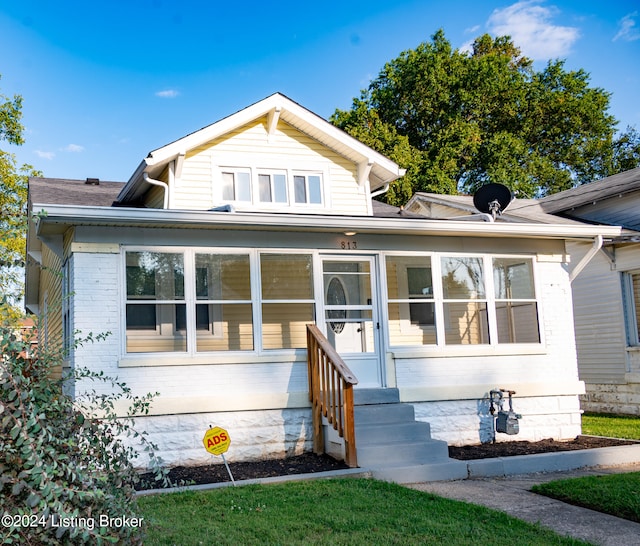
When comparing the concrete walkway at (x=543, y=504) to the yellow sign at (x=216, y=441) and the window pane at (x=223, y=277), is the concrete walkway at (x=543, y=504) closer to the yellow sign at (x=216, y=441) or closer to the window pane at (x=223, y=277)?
the yellow sign at (x=216, y=441)

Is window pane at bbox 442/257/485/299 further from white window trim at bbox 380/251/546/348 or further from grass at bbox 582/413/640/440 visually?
grass at bbox 582/413/640/440

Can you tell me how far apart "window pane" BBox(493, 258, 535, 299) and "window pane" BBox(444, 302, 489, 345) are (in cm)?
47

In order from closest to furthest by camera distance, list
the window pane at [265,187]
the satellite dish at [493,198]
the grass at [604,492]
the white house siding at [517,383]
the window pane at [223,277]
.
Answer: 1. the grass at [604,492]
2. the window pane at [223,277]
3. the white house siding at [517,383]
4. the satellite dish at [493,198]
5. the window pane at [265,187]

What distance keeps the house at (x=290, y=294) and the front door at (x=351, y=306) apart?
0.02 meters

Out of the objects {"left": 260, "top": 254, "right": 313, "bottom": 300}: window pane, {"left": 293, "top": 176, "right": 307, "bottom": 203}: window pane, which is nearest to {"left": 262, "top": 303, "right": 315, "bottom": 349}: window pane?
{"left": 260, "top": 254, "right": 313, "bottom": 300}: window pane

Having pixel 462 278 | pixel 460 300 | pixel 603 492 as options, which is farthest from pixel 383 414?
pixel 603 492

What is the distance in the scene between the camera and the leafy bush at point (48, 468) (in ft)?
10.5

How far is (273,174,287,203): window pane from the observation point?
1161 cm

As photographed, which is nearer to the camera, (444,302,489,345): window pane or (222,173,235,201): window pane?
(444,302,489,345): window pane

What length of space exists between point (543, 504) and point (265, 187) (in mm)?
6811

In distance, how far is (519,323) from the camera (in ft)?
35.3

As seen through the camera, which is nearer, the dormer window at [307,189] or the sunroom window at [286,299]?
the sunroom window at [286,299]

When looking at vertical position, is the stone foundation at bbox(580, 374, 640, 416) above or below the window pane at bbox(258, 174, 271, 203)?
below

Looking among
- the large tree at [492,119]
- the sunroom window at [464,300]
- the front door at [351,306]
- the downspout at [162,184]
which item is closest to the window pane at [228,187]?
the downspout at [162,184]
